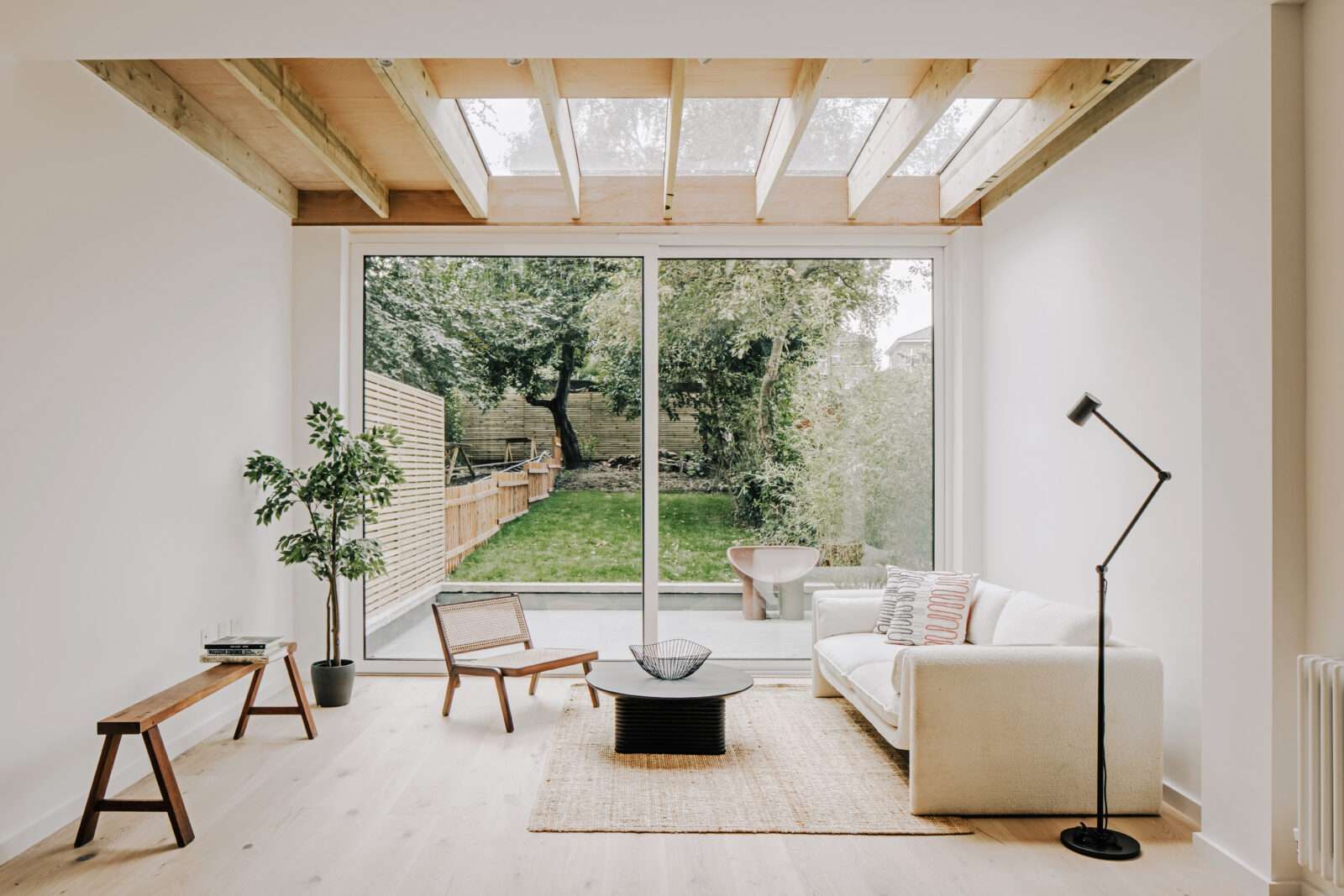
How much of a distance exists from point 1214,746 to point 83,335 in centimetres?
421

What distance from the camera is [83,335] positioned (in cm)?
338

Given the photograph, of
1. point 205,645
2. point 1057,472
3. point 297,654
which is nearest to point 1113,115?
point 1057,472

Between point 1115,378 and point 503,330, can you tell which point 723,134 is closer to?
point 503,330

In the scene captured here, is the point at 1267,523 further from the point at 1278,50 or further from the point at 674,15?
the point at 674,15

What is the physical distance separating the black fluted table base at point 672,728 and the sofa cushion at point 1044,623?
1334 millimetres

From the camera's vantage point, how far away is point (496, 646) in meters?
5.00

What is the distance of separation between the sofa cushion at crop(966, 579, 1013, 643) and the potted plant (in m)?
3.11

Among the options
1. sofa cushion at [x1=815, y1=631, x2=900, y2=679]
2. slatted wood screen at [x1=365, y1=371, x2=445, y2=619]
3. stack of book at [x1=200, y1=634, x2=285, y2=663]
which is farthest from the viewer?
slatted wood screen at [x1=365, y1=371, x2=445, y2=619]

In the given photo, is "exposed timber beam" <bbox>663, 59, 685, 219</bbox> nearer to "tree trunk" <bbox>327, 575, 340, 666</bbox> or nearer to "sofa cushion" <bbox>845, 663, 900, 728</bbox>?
"sofa cushion" <bbox>845, 663, 900, 728</bbox>

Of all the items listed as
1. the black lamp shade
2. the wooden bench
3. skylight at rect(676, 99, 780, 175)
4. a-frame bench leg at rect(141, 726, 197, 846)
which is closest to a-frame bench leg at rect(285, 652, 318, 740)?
the wooden bench

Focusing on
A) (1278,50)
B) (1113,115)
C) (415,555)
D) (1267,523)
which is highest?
(1113,115)

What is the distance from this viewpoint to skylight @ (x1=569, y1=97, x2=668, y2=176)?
14.4ft

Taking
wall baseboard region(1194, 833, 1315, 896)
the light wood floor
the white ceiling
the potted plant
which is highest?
the white ceiling

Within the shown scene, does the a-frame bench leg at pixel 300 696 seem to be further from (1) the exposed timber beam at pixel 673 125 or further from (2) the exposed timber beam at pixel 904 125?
(2) the exposed timber beam at pixel 904 125
